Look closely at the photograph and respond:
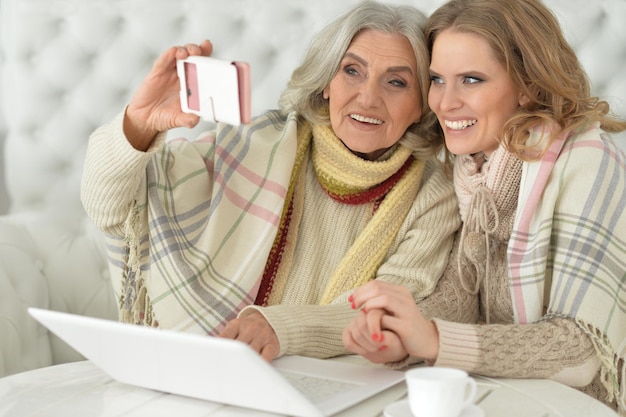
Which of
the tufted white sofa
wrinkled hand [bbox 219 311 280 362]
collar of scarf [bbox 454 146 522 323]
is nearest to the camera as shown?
wrinkled hand [bbox 219 311 280 362]

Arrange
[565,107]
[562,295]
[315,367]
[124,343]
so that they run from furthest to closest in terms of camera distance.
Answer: [565,107] → [562,295] → [315,367] → [124,343]

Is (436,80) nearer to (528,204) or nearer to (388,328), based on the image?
(528,204)

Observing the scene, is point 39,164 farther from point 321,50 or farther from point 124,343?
point 124,343

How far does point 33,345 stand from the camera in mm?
2396

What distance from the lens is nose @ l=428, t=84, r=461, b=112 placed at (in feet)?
6.15

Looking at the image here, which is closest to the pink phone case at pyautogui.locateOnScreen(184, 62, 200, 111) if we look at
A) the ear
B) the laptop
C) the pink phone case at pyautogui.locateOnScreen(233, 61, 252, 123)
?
the pink phone case at pyautogui.locateOnScreen(233, 61, 252, 123)

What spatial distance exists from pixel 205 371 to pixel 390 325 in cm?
39

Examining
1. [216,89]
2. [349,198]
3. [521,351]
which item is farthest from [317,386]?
[349,198]

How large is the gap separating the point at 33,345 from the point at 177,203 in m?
0.75

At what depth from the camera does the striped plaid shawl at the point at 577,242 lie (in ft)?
5.62

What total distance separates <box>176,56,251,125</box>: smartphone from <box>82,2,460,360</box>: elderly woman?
335 millimetres

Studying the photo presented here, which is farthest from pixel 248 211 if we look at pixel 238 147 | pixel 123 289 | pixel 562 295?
pixel 562 295

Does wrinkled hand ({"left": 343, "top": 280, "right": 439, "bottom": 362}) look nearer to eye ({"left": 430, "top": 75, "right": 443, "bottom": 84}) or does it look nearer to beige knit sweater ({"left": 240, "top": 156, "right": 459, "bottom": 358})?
beige knit sweater ({"left": 240, "top": 156, "right": 459, "bottom": 358})

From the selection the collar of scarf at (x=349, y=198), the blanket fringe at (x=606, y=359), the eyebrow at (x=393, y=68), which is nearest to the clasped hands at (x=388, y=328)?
Answer: the blanket fringe at (x=606, y=359)
